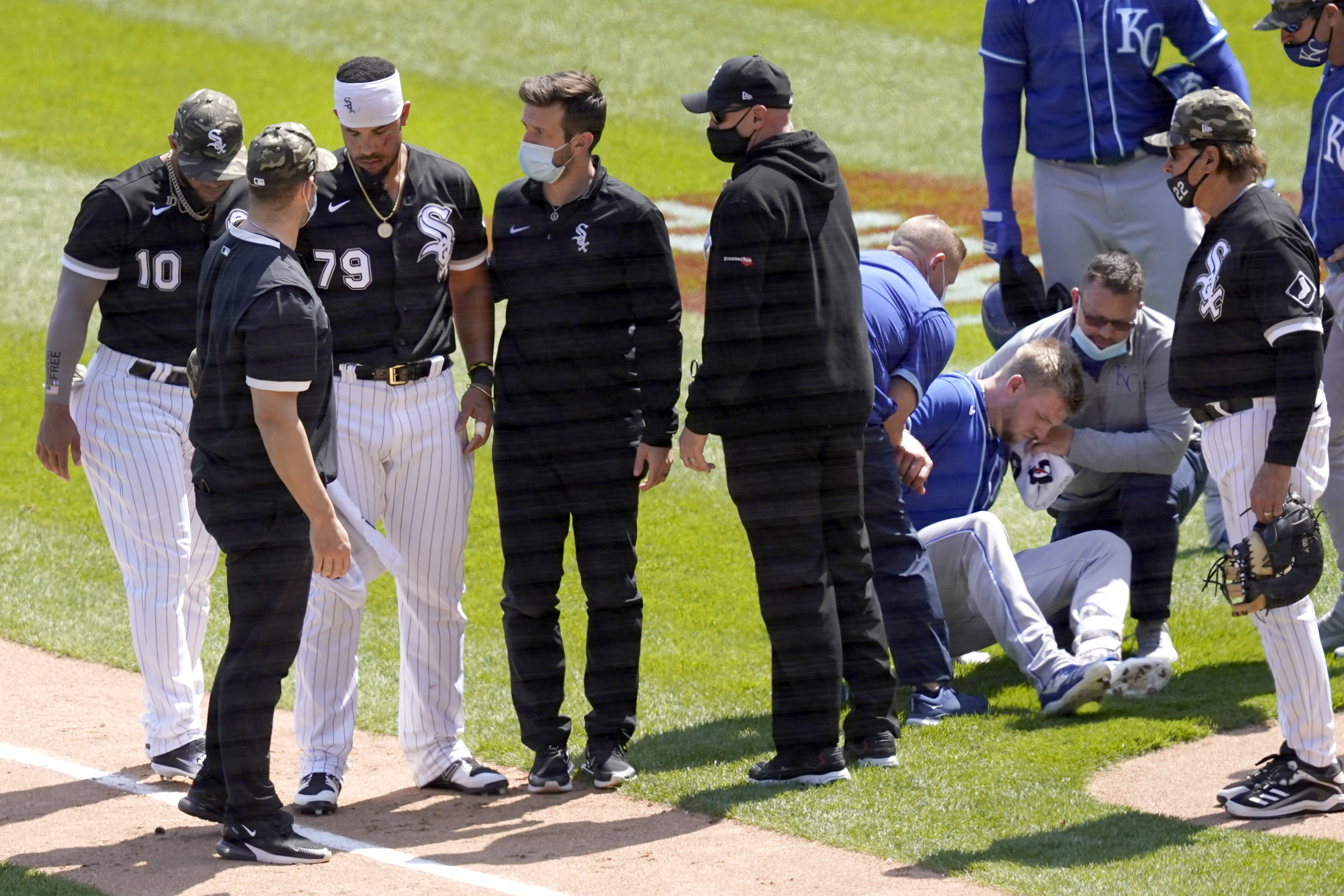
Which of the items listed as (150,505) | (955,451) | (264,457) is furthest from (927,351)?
(150,505)

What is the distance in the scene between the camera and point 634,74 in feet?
65.5

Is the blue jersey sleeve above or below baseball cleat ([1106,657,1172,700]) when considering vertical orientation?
above

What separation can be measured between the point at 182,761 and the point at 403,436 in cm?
130

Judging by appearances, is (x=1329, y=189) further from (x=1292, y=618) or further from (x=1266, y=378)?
(x=1292, y=618)

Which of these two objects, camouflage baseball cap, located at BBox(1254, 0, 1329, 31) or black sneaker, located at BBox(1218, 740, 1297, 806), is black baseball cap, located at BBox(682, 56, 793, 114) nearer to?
camouflage baseball cap, located at BBox(1254, 0, 1329, 31)

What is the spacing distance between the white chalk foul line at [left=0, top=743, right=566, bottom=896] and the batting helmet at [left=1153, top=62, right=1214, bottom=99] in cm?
452

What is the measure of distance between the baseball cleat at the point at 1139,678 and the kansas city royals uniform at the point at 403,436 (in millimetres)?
2334

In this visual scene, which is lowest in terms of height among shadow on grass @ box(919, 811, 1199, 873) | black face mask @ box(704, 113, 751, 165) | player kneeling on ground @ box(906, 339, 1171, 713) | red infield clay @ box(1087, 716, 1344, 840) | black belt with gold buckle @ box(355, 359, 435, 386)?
red infield clay @ box(1087, 716, 1344, 840)

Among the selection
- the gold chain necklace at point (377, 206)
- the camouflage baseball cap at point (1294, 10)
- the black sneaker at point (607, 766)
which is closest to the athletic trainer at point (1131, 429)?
the camouflage baseball cap at point (1294, 10)

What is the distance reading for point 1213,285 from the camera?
4727 millimetres

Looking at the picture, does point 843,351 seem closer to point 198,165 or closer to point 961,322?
point 198,165

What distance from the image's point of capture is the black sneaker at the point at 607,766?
5246mm

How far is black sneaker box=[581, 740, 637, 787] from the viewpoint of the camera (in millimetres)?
5246

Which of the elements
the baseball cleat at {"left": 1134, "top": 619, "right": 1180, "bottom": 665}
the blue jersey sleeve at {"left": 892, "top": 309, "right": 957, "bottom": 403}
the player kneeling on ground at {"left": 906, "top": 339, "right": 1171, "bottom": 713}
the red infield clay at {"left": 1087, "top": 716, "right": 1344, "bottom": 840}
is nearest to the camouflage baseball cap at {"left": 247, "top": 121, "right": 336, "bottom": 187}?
the blue jersey sleeve at {"left": 892, "top": 309, "right": 957, "bottom": 403}
